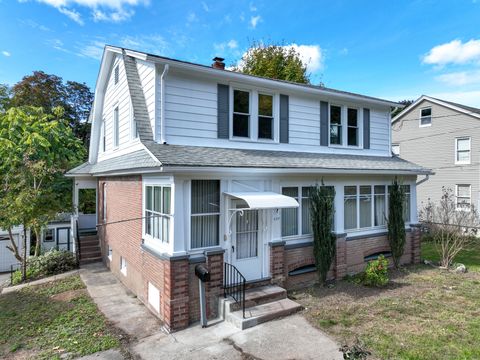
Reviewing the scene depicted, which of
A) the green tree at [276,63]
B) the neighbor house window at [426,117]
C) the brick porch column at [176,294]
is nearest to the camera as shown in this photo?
the brick porch column at [176,294]

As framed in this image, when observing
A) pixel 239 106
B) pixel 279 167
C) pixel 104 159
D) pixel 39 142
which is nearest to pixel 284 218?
pixel 279 167

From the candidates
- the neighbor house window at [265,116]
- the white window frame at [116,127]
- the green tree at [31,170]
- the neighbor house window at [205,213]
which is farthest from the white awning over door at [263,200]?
the green tree at [31,170]

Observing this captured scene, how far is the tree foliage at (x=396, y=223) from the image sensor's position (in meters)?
10.4

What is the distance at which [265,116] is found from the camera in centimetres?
945

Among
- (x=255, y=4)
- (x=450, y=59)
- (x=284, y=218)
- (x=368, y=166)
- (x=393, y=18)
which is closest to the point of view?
(x=284, y=218)

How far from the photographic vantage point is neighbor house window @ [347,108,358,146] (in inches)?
445

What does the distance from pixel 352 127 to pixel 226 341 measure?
8612 mm

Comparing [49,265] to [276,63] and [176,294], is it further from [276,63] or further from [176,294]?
[276,63]

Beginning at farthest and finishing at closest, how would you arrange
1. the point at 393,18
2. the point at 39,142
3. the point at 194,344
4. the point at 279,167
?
the point at 39,142, the point at 393,18, the point at 279,167, the point at 194,344

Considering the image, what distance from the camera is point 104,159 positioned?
13117 millimetres

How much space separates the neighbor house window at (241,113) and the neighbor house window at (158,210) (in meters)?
2.93

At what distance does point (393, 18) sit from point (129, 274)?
1324 centimetres

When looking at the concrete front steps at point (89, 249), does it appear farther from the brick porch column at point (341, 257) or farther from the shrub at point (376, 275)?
the shrub at point (376, 275)

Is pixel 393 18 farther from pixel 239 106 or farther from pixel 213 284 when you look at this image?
pixel 213 284
